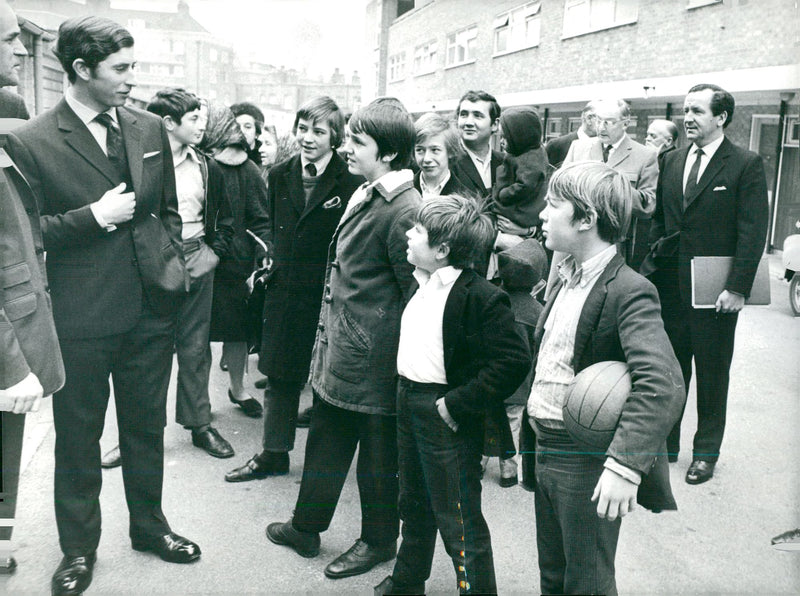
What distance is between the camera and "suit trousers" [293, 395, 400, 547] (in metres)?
3.42

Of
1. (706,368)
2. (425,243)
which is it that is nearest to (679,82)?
(706,368)

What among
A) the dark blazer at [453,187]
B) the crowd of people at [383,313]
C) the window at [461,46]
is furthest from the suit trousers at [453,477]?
the window at [461,46]

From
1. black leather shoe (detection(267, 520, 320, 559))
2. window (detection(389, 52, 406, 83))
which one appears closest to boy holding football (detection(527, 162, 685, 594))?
black leather shoe (detection(267, 520, 320, 559))

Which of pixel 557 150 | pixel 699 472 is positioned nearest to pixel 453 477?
pixel 699 472

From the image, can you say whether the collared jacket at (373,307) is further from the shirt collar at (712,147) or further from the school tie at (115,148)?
the shirt collar at (712,147)

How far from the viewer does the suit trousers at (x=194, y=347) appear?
4.86 metres

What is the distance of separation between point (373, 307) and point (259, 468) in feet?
5.25

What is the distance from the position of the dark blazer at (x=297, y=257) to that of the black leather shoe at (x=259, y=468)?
53cm

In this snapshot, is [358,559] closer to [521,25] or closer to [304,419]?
[304,419]

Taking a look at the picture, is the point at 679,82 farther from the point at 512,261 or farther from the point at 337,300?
the point at 337,300

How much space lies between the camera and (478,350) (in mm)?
2838

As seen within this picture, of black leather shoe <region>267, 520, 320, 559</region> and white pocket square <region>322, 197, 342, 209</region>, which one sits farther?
white pocket square <region>322, 197, 342, 209</region>

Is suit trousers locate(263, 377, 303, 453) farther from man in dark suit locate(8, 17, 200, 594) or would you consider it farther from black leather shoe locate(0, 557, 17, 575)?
black leather shoe locate(0, 557, 17, 575)

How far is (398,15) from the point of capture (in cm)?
2509
